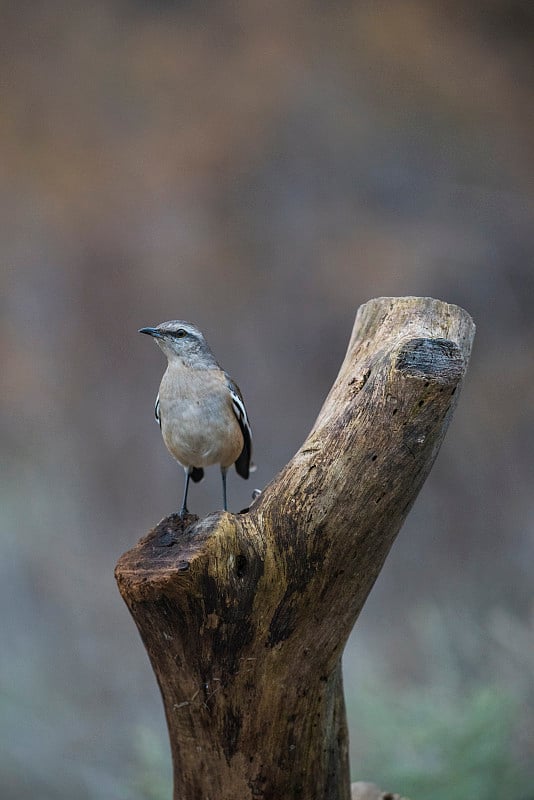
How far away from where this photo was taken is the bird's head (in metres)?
3.05

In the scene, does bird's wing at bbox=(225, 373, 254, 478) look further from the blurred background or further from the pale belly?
the blurred background

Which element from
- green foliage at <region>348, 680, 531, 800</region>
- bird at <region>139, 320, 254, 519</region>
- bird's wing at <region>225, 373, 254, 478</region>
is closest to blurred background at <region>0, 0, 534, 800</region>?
green foliage at <region>348, 680, 531, 800</region>

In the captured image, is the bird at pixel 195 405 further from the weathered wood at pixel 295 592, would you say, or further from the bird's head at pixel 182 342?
the weathered wood at pixel 295 592

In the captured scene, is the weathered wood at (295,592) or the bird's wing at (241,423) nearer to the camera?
the weathered wood at (295,592)

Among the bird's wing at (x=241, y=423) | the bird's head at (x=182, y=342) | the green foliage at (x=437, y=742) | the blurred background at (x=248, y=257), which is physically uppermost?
the blurred background at (x=248, y=257)

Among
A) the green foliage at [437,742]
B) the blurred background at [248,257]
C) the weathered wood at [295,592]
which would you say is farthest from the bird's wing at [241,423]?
the green foliage at [437,742]

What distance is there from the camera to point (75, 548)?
5195mm

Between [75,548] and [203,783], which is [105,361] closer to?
[75,548]

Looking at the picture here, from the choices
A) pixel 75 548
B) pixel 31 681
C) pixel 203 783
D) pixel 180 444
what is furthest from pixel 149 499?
pixel 203 783

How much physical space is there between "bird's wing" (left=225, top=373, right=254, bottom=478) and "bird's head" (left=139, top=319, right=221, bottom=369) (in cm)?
14

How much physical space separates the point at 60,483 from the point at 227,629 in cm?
336

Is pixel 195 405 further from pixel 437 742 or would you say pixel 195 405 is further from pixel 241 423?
pixel 437 742

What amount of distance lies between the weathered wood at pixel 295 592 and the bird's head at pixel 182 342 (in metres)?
0.74

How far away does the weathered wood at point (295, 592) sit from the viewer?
2227 mm
